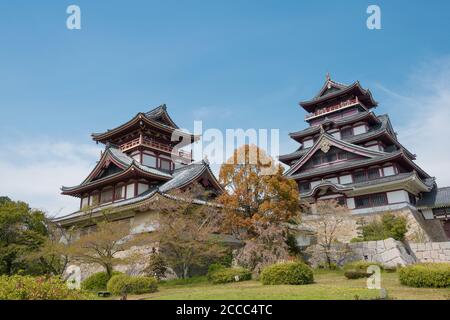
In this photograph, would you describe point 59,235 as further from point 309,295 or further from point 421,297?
point 421,297

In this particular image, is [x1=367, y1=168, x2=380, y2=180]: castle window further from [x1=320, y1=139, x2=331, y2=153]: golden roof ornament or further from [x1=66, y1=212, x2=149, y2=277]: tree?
[x1=66, y1=212, x2=149, y2=277]: tree

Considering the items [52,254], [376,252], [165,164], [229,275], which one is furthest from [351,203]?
[52,254]

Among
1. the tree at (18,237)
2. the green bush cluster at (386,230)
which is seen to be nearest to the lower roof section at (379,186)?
the green bush cluster at (386,230)

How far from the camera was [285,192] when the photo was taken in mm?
22297

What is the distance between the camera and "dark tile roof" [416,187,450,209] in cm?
3350

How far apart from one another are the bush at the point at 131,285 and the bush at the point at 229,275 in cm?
363

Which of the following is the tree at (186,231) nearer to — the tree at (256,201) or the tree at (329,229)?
the tree at (256,201)

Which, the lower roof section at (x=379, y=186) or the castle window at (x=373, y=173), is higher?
the castle window at (x=373, y=173)

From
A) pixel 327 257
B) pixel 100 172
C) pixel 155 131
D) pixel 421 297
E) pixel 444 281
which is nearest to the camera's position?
pixel 421 297

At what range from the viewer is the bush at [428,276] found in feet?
46.6

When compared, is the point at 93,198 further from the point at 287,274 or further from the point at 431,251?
the point at 431,251

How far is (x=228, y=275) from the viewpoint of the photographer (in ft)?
65.1
